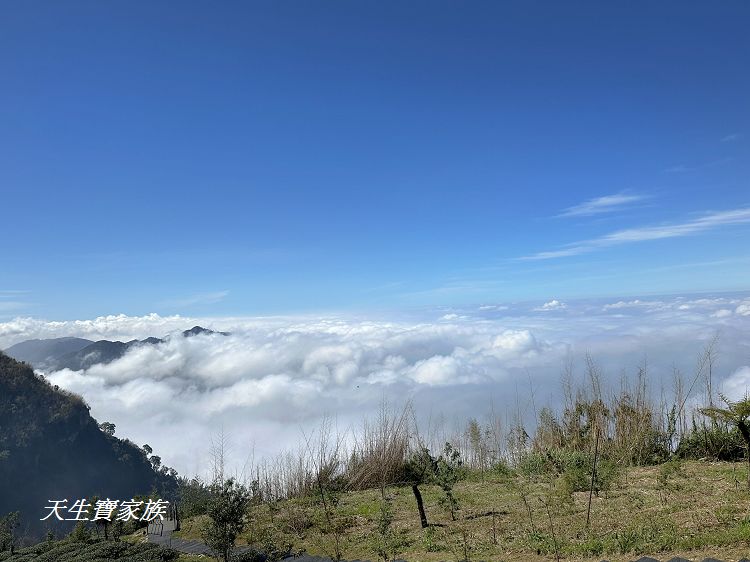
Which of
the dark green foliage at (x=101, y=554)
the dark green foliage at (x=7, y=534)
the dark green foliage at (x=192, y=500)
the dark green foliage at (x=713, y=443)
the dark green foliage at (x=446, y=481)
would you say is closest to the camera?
the dark green foliage at (x=446, y=481)

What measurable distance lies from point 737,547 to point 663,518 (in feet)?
4.41

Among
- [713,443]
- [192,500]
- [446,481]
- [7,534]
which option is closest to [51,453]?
[7,534]

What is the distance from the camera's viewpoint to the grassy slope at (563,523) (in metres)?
6.19

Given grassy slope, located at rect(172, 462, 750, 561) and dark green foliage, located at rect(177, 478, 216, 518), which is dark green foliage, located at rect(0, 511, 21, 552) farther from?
grassy slope, located at rect(172, 462, 750, 561)

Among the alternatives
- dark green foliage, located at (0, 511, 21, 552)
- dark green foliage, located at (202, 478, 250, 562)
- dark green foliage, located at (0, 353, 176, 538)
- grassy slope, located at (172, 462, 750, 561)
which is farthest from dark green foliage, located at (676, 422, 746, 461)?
dark green foliage, located at (0, 353, 176, 538)

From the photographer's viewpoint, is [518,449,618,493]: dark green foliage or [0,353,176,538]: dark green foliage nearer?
[518,449,618,493]: dark green foliage

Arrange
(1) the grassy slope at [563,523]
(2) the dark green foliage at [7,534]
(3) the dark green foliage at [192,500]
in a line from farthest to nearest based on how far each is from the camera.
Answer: (3) the dark green foliage at [192,500]
(2) the dark green foliage at [7,534]
(1) the grassy slope at [563,523]

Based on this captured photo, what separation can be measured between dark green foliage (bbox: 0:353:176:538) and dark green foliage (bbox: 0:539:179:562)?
44928 millimetres

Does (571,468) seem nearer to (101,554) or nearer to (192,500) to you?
(101,554)

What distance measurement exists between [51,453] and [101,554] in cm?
5718

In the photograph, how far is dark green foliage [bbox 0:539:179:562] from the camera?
964 cm

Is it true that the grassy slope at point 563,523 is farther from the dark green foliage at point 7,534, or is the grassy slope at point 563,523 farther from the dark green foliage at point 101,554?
the dark green foliage at point 7,534

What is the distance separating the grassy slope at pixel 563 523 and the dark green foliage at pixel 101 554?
181cm

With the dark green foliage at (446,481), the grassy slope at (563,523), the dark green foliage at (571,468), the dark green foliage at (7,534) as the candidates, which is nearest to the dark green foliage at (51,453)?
the dark green foliage at (7,534)
